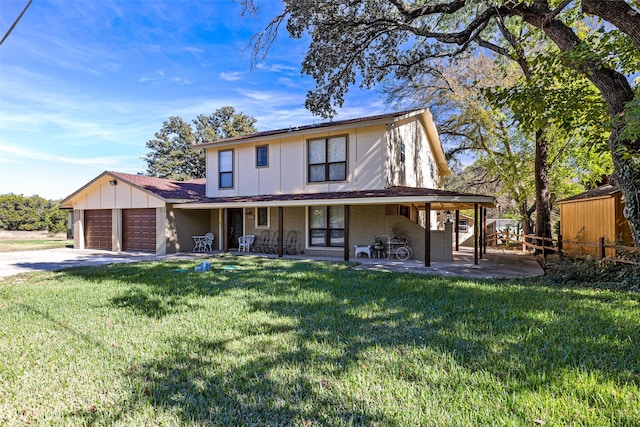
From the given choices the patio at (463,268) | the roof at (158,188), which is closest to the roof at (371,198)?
the roof at (158,188)

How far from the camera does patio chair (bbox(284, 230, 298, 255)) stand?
49.1 feet

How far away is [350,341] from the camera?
13.4 feet

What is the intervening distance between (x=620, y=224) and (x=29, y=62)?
21.3 metres

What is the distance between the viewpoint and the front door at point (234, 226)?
16750 millimetres

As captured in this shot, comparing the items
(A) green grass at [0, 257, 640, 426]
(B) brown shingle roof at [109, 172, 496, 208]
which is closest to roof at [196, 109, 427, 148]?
(B) brown shingle roof at [109, 172, 496, 208]

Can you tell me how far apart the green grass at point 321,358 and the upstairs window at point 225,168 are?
10.4 meters

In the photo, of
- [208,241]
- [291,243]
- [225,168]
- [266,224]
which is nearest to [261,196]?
[266,224]

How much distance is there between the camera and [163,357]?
370 cm

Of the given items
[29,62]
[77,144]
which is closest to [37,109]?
[29,62]

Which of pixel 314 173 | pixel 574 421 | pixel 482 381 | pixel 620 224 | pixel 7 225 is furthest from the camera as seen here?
pixel 7 225

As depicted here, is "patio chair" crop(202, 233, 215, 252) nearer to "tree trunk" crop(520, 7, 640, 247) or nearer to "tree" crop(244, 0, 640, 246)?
"tree" crop(244, 0, 640, 246)

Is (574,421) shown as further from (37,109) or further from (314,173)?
(37,109)

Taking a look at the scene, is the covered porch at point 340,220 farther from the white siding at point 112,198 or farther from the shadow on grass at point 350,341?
the shadow on grass at point 350,341

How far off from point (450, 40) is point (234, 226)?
475 inches
